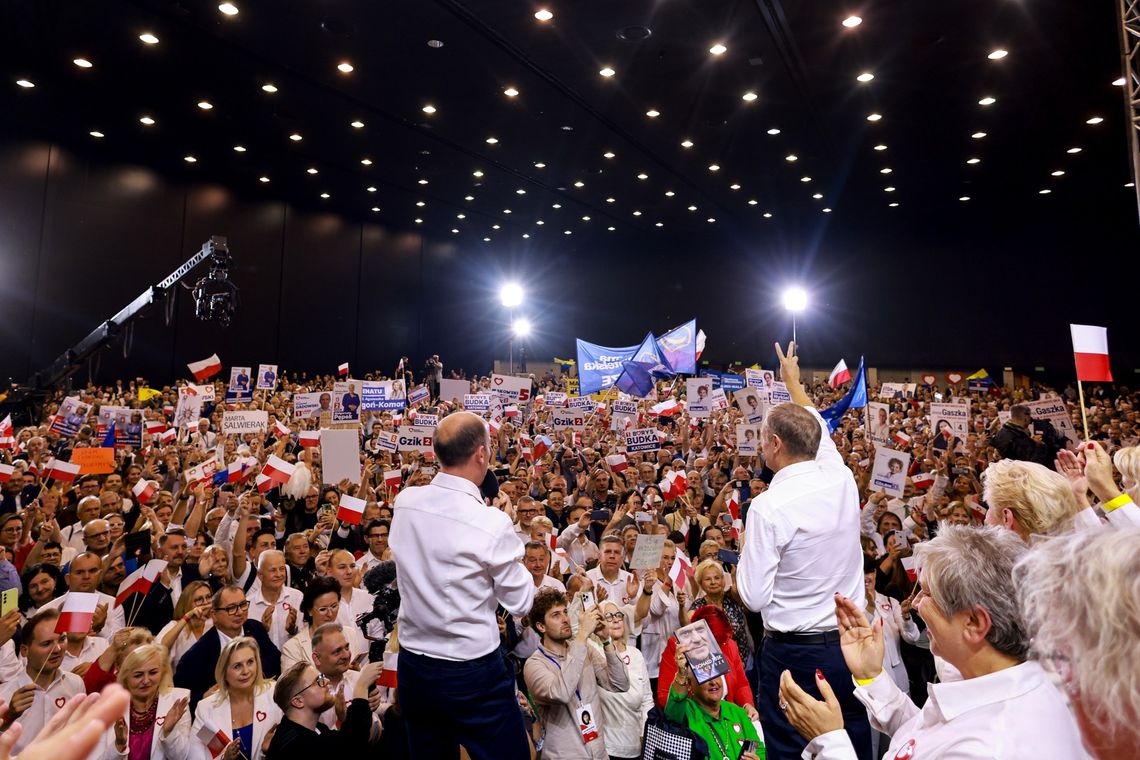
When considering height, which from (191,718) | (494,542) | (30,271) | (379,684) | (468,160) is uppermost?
(468,160)

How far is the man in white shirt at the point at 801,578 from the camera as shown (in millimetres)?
2816

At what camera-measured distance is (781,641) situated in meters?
2.93

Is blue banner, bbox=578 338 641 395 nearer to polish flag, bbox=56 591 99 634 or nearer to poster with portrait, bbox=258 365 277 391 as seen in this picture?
poster with portrait, bbox=258 365 277 391

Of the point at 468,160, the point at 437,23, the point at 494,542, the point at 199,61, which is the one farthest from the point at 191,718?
the point at 468,160

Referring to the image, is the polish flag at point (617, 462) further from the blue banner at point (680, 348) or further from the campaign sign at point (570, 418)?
the blue banner at point (680, 348)

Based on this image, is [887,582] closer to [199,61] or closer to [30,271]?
[199,61]

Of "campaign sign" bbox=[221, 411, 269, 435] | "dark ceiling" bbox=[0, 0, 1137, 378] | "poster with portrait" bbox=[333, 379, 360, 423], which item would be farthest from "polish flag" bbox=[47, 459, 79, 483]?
"dark ceiling" bbox=[0, 0, 1137, 378]

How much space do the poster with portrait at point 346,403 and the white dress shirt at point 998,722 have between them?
29.4 feet

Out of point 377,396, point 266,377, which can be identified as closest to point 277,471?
point 377,396

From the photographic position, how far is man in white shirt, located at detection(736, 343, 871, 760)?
282 cm

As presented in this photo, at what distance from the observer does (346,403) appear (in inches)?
391

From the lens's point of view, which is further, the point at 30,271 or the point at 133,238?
the point at 133,238

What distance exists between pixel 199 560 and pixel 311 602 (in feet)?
5.94

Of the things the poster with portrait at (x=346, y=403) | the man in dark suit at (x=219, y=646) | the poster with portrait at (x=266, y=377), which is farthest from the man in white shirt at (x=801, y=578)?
the poster with portrait at (x=266, y=377)
